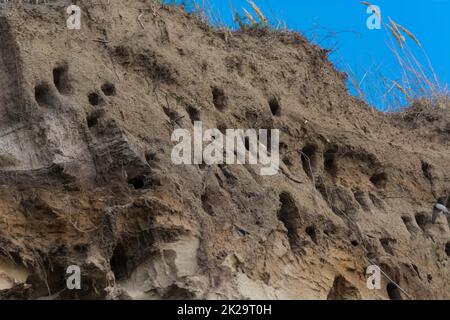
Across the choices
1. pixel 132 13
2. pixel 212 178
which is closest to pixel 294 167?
pixel 212 178

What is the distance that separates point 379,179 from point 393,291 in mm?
1511

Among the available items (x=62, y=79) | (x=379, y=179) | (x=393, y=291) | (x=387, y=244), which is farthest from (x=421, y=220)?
(x=62, y=79)

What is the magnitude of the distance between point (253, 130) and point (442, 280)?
2019 millimetres

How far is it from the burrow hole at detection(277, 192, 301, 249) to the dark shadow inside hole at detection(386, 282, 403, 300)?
88 centimetres

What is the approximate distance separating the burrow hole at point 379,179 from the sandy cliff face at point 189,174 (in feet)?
0.04

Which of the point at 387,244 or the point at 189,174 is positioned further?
the point at 387,244

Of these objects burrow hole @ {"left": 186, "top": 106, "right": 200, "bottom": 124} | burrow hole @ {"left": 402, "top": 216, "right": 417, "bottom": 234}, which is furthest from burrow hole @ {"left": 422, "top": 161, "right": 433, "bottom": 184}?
burrow hole @ {"left": 186, "top": 106, "right": 200, "bottom": 124}

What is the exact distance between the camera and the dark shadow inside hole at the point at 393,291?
8453 millimetres

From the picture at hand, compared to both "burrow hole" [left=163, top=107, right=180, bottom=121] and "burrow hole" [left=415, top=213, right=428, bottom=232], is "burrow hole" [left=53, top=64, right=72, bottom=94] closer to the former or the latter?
"burrow hole" [left=163, top=107, right=180, bottom=121]

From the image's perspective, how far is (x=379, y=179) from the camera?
384 inches

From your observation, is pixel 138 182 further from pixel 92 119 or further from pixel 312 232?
pixel 312 232

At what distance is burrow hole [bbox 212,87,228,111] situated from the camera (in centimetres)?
902

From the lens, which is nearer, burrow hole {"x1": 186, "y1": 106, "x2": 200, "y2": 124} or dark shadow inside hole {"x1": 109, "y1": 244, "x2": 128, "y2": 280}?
dark shadow inside hole {"x1": 109, "y1": 244, "x2": 128, "y2": 280}

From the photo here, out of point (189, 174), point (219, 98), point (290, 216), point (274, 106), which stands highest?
point (274, 106)
